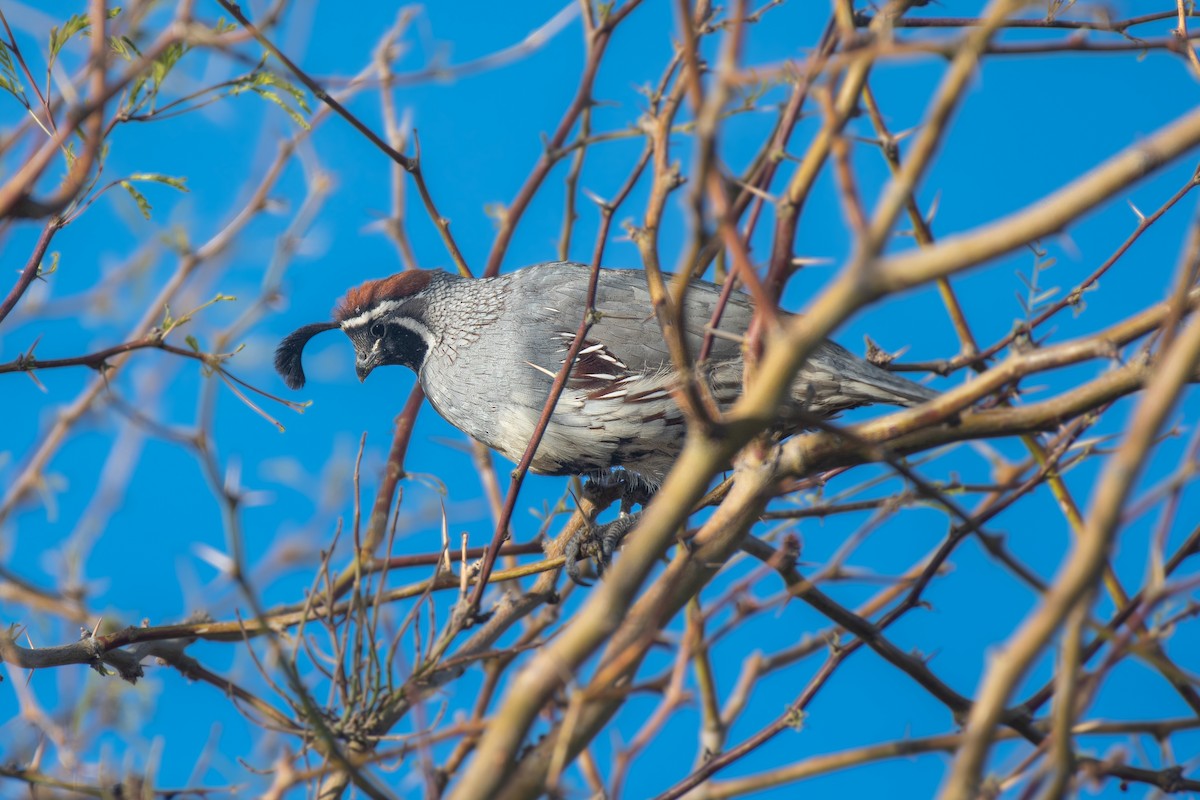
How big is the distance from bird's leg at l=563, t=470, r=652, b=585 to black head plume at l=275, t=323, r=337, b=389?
80 centimetres

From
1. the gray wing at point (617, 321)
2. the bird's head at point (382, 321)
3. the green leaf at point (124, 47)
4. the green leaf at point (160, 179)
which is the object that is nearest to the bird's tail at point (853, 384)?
the gray wing at point (617, 321)

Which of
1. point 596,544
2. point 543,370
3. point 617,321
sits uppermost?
point 617,321

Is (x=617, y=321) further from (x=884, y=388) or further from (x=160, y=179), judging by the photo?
(x=160, y=179)

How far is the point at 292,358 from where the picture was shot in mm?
3020

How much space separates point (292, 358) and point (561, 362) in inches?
29.0

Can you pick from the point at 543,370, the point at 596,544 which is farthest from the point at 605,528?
the point at 543,370

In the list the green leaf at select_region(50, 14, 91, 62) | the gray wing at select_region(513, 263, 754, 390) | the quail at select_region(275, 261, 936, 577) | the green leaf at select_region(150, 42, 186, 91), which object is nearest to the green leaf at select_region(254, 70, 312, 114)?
the green leaf at select_region(150, 42, 186, 91)

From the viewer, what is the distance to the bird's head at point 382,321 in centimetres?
308

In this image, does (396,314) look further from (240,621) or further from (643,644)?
(643,644)

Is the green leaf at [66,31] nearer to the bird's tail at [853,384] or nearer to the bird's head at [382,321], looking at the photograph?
the bird's head at [382,321]

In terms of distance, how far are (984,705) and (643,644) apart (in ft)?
1.13

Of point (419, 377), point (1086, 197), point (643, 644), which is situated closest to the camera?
point (1086, 197)

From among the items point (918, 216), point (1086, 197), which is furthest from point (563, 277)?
point (1086, 197)

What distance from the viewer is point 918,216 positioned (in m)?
2.66
